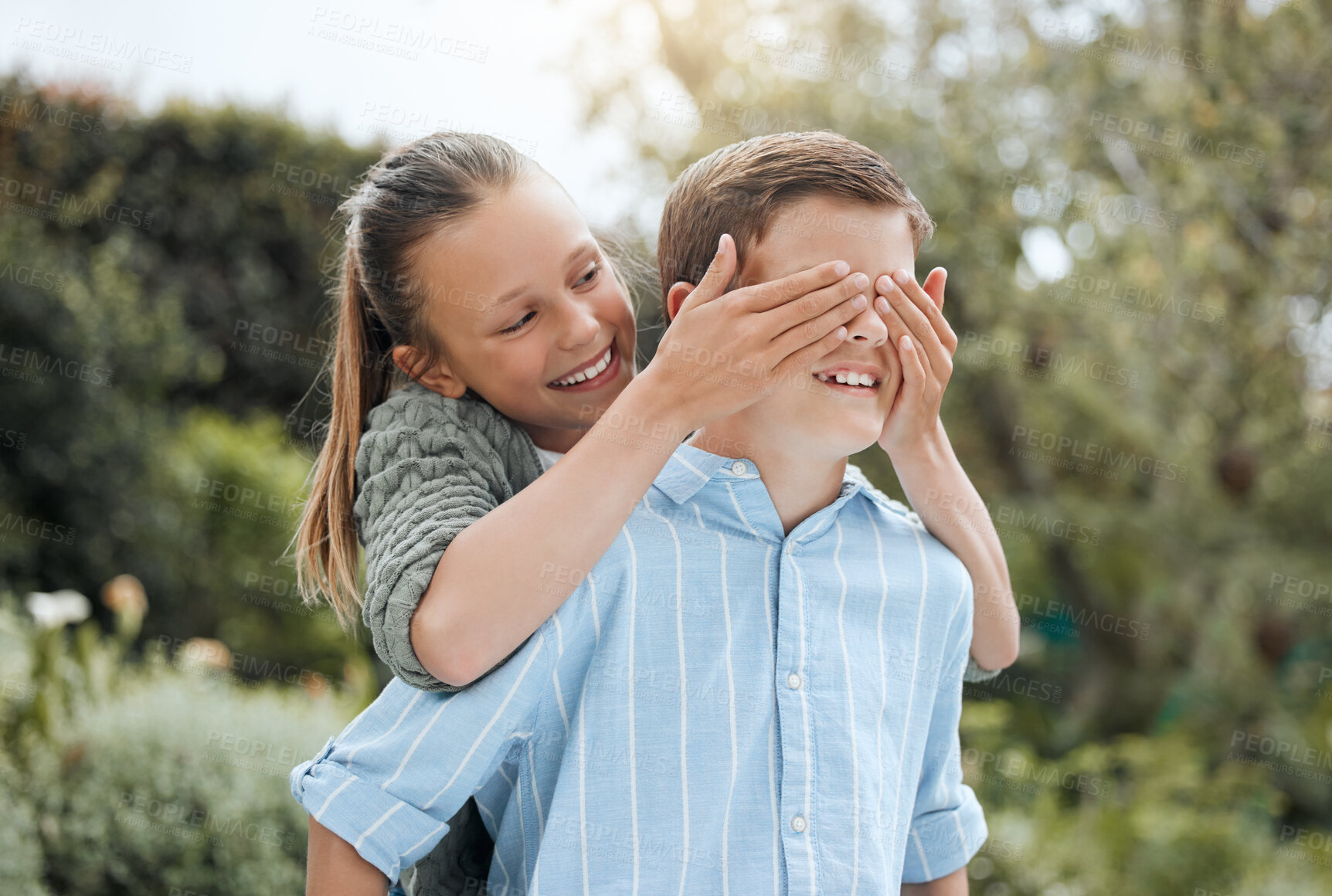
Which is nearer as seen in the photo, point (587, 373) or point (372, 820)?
point (372, 820)

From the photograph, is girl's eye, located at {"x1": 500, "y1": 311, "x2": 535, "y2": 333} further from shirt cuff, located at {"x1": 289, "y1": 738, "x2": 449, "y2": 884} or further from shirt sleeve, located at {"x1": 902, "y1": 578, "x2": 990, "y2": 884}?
shirt sleeve, located at {"x1": 902, "y1": 578, "x2": 990, "y2": 884}

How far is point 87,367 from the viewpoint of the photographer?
6.02 m

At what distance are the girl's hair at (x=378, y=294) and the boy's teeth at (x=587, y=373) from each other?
228 mm

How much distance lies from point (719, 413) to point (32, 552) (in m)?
6.04

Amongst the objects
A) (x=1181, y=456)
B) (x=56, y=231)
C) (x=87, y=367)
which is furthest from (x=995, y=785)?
(x=56, y=231)

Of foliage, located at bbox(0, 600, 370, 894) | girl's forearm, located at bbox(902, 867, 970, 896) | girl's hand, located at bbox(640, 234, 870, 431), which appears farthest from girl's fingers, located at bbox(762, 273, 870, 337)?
foliage, located at bbox(0, 600, 370, 894)

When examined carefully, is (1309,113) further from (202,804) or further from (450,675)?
(202,804)

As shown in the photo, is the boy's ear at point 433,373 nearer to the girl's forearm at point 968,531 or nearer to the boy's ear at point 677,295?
the boy's ear at point 677,295

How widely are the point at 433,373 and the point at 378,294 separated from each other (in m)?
0.18

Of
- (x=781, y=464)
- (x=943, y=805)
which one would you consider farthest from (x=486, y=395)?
(x=943, y=805)

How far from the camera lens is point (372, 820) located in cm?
146

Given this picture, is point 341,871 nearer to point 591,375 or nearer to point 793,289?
point 591,375

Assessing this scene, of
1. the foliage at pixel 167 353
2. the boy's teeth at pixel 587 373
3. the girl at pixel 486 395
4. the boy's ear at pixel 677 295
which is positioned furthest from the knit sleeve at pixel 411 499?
the foliage at pixel 167 353

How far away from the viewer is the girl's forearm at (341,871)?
1.48 meters
